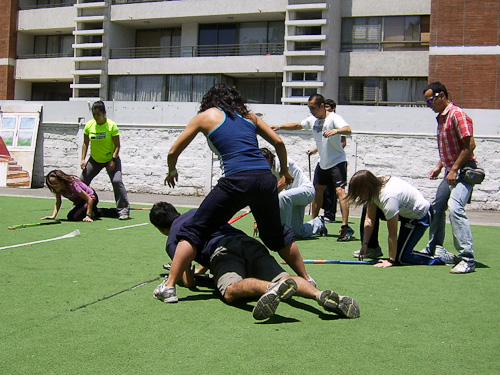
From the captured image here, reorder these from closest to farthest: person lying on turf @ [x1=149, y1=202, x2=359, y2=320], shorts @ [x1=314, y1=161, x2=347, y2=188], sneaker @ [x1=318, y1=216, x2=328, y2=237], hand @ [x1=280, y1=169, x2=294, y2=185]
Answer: person lying on turf @ [x1=149, y1=202, x2=359, y2=320] → hand @ [x1=280, y1=169, x2=294, y2=185] → sneaker @ [x1=318, y1=216, x2=328, y2=237] → shorts @ [x1=314, y1=161, x2=347, y2=188]

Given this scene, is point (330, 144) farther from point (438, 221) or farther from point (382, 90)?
point (382, 90)

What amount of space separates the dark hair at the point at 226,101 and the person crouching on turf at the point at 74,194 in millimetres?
5268

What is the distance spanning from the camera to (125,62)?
31938 millimetres

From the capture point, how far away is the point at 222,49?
31.1m

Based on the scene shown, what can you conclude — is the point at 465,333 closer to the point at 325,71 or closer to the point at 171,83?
the point at 325,71

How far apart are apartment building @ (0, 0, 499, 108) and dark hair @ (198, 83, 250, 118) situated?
73.3 feet

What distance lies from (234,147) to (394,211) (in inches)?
83.2

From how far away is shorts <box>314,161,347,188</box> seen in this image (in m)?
9.08

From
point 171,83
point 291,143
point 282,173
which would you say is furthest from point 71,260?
point 171,83

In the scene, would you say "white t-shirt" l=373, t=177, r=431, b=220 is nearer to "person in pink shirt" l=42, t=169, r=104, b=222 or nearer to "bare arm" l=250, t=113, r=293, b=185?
"bare arm" l=250, t=113, r=293, b=185

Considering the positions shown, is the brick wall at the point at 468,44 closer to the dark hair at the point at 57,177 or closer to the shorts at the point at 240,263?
the dark hair at the point at 57,177

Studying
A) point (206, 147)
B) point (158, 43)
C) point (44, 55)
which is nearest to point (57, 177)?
point (206, 147)

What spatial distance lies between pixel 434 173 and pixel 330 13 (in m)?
21.6

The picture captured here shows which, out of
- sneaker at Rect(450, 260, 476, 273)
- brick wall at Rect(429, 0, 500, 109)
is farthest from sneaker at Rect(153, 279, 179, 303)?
brick wall at Rect(429, 0, 500, 109)
